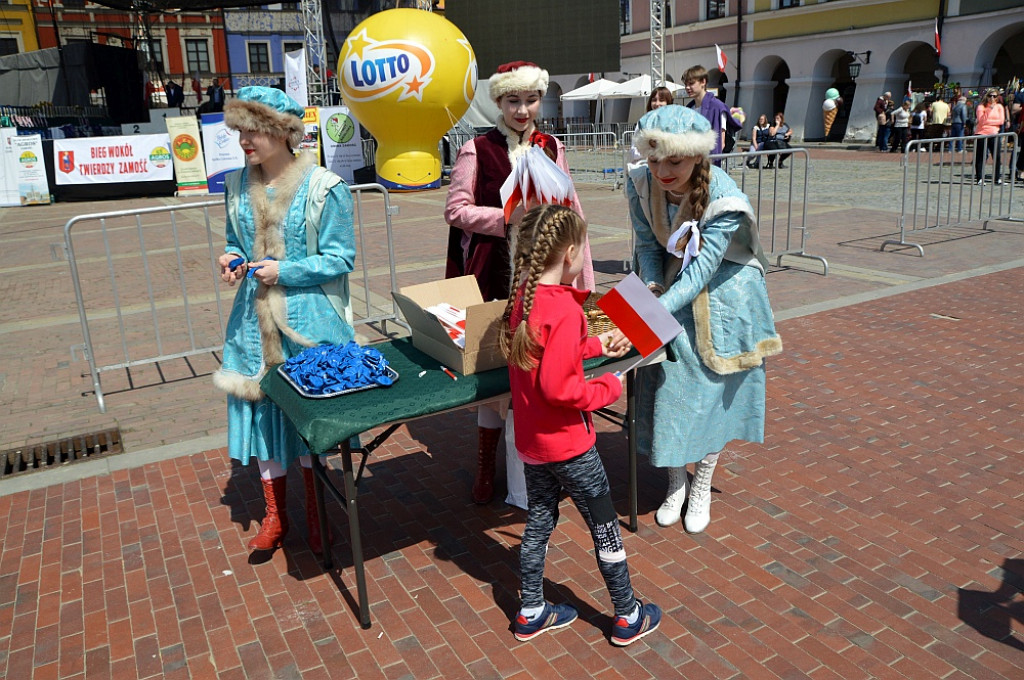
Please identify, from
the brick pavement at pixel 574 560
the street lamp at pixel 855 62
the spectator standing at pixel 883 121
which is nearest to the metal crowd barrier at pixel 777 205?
the brick pavement at pixel 574 560

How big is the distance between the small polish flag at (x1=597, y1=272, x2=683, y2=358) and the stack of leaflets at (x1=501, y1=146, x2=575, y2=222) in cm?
66

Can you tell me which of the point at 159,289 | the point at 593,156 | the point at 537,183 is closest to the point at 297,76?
the point at 593,156

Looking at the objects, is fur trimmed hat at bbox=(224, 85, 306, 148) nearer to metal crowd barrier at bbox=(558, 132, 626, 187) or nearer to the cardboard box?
the cardboard box

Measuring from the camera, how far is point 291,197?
11.3 feet

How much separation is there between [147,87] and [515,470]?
96.2 feet

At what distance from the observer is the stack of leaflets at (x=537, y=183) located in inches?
134

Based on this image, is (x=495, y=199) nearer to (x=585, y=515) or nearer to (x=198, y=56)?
(x=585, y=515)

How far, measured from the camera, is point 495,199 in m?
4.02

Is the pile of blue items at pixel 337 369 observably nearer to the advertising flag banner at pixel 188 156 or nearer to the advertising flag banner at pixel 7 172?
the advertising flag banner at pixel 188 156

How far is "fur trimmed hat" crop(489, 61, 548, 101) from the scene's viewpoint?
12.6 ft

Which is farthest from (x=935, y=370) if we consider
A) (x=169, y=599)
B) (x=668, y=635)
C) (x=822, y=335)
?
(x=169, y=599)

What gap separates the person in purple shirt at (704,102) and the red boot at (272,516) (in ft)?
16.5

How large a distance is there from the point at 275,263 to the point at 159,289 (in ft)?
23.1

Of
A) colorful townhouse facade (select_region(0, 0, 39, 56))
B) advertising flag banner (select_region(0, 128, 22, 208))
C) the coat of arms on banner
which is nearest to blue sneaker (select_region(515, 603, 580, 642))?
the coat of arms on banner
